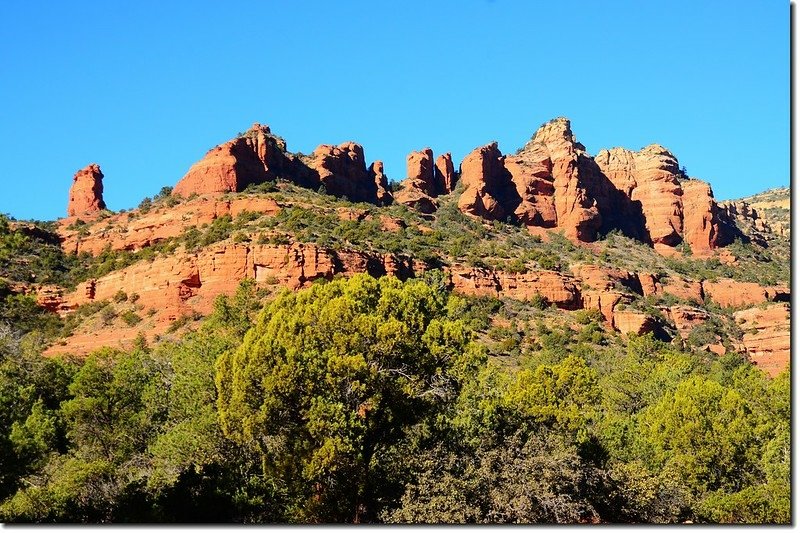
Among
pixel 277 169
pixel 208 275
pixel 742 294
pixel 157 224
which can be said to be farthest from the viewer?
pixel 277 169

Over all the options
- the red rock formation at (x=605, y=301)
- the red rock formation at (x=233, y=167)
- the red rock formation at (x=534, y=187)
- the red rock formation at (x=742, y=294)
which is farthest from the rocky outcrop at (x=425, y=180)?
the red rock formation at (x=742, y=294)

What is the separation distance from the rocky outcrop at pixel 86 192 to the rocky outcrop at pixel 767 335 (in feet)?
249

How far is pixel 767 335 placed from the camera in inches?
3051

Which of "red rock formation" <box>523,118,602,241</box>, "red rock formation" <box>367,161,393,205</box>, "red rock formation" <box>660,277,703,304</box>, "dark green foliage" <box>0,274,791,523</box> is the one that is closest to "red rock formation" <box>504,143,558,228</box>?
"red rock formation" <box>523,118,602,241</box>

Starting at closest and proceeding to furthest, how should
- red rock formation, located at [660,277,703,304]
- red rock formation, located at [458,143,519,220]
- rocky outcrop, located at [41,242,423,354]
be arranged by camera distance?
rocky outcrop, located at [41,242,423,354] → red rock formation, located at [660,277,703,304] → red rock formation, located at [458,143,519,220]

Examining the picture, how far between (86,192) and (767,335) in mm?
79685

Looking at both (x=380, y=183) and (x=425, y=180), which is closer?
(x=380, y=183)

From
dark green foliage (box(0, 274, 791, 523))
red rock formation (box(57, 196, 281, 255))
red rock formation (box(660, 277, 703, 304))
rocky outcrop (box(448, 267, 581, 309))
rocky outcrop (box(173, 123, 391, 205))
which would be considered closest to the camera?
dark green foliage (box(0, 274, 791, 523))

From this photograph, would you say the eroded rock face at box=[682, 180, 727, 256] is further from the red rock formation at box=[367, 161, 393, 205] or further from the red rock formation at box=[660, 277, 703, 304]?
the red rock formation at box=[367, 161, 393, 205]

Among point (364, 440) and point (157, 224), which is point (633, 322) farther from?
point (364, 440)

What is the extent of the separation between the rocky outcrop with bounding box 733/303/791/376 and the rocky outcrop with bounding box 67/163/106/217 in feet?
249

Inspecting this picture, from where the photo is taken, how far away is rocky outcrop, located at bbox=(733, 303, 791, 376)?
2908 inches

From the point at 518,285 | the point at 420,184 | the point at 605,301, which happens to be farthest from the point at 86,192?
the point at 605,301

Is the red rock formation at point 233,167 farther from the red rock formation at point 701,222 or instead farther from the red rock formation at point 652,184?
the red rock formation at point 701,222
